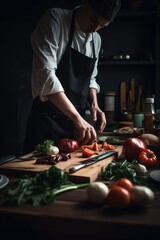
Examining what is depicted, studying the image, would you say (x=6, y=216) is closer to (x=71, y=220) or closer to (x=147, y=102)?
(x=71, y=220)

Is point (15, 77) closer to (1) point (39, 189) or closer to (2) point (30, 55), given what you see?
(2) point (30, 55)

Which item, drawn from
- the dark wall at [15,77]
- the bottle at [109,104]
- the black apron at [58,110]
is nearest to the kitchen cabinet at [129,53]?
the bottle at [109,104]

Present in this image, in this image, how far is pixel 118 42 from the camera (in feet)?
13.3

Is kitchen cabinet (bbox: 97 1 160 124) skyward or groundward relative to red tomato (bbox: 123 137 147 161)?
skyward

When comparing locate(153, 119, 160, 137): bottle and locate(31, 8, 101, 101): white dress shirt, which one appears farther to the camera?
locate(153, 119, 160, 137): bottle

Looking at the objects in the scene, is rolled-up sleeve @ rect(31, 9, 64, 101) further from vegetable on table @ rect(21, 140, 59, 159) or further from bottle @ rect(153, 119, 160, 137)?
bottle @ rect(153, 119, 160, 137)

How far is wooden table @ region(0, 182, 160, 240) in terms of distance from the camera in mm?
884

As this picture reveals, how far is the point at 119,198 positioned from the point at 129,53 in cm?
330

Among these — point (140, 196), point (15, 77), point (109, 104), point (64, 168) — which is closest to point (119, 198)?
point (140, 196)

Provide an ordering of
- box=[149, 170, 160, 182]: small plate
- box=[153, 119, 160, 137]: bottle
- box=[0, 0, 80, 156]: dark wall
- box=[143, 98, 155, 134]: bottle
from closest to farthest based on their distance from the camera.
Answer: box=[149, 170, 160, 182]: small plate, box=[153, 119, 160, 137]: bottle, box=[143, 98, 155, 134]: bottle, box=[0, 0, 80, 156]: dark wall

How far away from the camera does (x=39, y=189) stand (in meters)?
1.04

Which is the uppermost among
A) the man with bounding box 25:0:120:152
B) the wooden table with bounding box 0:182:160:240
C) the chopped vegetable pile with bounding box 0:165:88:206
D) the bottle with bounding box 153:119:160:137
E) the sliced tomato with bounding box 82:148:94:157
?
the man with bounding box 25:0:120:152

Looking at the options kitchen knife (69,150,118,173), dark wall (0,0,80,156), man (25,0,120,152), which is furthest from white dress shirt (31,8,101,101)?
dark wall (0,0,80,156)

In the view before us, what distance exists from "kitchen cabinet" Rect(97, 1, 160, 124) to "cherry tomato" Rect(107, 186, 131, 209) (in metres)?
2.98
